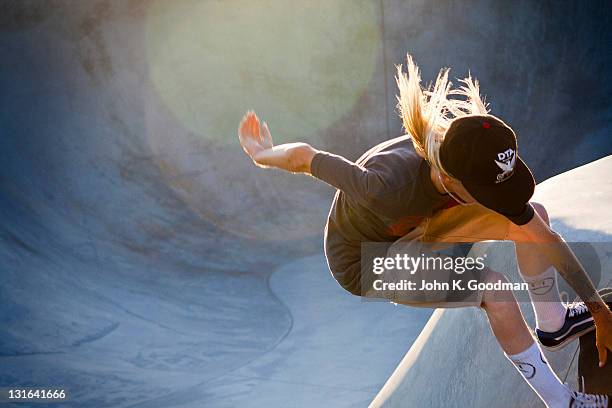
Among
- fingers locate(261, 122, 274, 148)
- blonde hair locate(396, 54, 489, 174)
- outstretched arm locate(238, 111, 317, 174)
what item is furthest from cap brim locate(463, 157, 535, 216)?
fingers locate(261, 122, 274, 148)

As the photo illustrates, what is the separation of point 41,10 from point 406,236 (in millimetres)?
7256

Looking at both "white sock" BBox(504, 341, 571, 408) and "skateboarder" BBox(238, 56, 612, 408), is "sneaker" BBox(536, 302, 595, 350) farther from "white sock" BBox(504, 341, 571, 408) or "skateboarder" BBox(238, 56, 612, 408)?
"white sock" BBox(504, 341, 571, 408)

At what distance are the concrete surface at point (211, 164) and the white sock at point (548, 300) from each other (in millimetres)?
2659

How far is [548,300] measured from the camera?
2.52m

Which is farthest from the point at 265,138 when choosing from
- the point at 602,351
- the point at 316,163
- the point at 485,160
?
the point at 602,351

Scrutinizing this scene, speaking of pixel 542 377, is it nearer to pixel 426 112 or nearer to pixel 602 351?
pixel 602 351

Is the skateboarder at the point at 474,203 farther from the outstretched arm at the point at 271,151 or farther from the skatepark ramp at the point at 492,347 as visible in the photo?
the skatepark ramp at the point at 492,347

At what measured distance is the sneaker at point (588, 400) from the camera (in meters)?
2.34

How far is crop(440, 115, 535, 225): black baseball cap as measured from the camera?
2.14 m

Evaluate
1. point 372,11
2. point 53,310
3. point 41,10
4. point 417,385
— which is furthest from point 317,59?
point 417,385

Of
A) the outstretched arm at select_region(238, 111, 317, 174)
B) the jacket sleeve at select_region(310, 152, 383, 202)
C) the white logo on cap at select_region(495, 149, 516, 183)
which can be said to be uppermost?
the outstretched arm at select_region(238, 111, 317, 174)

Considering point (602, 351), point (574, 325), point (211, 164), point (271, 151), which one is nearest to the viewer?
point (602, 351)

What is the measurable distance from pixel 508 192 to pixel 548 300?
53 centimetres

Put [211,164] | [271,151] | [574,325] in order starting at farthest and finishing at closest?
[211,164]
[271,151]
[574,325]
